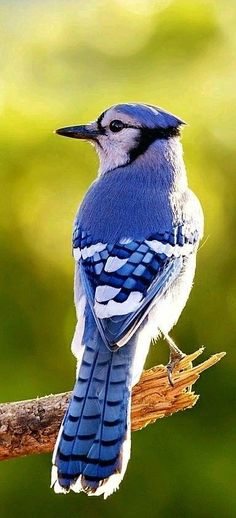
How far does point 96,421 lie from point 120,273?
11.3 inches

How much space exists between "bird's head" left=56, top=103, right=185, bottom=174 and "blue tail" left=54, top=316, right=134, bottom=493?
52 centimetres

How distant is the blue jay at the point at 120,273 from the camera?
1.70 m

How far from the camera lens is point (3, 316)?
3238mm

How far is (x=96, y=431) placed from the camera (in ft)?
5.62

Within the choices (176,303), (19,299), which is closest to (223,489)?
(19,299)

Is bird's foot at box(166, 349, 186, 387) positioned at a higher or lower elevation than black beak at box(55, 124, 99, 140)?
lower

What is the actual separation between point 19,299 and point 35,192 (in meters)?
0.32

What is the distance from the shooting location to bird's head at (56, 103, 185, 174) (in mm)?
2197

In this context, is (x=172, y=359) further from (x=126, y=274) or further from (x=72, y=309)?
(x=72, y=309)

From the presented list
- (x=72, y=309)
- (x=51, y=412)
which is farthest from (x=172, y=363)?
(x=72, y=309)

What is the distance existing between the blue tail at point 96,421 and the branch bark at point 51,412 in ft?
0.55

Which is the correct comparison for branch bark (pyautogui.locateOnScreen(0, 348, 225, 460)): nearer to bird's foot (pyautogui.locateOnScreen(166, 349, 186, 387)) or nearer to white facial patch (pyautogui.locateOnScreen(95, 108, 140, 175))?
bird's foot (pyautogui.locateOnScreen(166, 349, 186, 387))

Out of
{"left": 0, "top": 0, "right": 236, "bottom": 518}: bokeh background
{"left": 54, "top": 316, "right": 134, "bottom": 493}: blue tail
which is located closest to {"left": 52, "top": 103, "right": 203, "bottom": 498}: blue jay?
{"left": 54, "top": 316, "right": 134, "bottom": 493}: blue tail

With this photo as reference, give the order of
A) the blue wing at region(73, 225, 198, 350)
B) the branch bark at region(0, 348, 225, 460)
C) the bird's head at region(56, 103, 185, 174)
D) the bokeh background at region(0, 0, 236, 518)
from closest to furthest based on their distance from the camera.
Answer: the blue wing at region(73, 225, 198, 350) → the branch bark at region(0, 348, 225, 460) → the bird's head at region(56, 103, 185, 174) → the bokeh background at region(0, 0, 236, 518)
